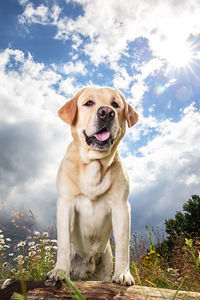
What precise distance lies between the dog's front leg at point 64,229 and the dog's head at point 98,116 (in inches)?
27.8

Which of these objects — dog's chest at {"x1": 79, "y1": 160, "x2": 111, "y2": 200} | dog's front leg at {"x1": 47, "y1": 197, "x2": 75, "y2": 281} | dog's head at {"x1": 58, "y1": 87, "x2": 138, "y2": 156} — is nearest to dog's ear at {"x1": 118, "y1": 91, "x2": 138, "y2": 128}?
dog's head at {"x1": 58, "y1": 87, "x2": 138, "y2": 156}

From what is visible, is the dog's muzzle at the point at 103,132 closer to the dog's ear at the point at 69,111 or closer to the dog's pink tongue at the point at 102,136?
the dog's pink tongue at the point at 102,136

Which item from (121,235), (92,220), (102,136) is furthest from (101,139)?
(121,235)

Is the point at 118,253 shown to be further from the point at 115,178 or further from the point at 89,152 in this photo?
the point at 89,152

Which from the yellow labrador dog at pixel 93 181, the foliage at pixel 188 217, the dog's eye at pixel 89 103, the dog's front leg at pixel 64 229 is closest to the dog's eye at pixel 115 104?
the yellow labrador dog at pixel 93 181

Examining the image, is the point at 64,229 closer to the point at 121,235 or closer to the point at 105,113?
the point at 121,235

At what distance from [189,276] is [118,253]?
4.11 feet

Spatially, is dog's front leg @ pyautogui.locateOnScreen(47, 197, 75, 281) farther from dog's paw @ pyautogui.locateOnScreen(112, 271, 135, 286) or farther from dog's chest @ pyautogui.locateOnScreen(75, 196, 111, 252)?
dog's paw @ pyautogui.locateOnScreen(112, 271, 135, 286)

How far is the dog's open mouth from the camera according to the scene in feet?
9.93

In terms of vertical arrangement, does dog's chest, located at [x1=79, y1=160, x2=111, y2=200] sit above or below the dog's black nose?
below

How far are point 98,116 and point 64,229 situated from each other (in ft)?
4.27

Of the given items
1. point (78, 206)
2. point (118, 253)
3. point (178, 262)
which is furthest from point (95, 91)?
point (178, 262)

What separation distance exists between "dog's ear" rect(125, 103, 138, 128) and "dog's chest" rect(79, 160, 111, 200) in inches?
28.4

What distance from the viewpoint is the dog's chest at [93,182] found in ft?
9.95
